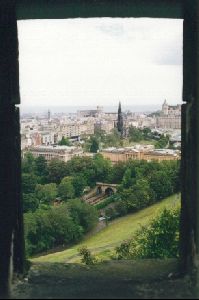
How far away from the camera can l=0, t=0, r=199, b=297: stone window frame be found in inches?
61.8

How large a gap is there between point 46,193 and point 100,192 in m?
9.67

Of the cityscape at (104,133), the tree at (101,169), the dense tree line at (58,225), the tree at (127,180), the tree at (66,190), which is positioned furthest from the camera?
the cityscape at (104,133)

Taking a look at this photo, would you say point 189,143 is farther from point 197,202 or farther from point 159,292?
point 159,292

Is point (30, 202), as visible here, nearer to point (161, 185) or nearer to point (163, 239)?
point (161, 185)

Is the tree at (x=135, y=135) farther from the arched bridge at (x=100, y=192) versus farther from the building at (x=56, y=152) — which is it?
the arched bridge at (x=100, y=192)

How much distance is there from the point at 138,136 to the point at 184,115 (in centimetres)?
6934

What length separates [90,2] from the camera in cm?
165

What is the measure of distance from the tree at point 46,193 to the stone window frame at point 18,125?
121ft

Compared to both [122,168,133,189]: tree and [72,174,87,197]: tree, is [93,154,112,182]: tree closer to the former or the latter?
[72,174,87,197]: tree

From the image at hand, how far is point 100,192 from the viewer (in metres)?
47.4

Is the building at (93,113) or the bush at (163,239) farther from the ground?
the building at (93,113)

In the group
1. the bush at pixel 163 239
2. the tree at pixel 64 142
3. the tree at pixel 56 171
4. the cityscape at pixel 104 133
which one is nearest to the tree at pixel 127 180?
the tree at pixel 56 171

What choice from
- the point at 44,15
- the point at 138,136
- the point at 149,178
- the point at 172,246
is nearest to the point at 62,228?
the point at 149,178

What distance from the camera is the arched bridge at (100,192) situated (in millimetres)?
45094
